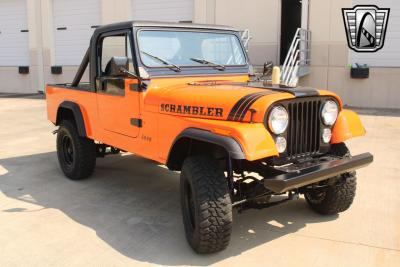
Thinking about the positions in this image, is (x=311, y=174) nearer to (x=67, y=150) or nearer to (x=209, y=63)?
(x=209, y=63)

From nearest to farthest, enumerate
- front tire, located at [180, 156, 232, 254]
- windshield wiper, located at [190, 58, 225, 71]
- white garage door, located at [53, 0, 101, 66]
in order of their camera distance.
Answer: front tire, located at [180, 156, 232, 254], windshield wiper, located at [190, 58, 225, 71], white garage door, located at [53, 0, 101, 66]

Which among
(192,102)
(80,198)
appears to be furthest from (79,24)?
(192,102)

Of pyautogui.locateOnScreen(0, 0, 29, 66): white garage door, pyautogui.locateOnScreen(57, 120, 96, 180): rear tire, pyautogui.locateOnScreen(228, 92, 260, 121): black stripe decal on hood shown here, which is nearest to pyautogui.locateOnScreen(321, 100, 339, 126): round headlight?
pyautogui.locateOnScreen(228, 92, 260, 121): black stripe decal on hood

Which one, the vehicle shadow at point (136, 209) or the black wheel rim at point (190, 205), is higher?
the black wheel rim at point (190, 205)

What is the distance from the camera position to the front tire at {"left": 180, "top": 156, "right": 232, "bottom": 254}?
10.3 feet

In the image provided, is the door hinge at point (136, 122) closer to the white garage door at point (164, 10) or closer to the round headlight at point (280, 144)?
the round headlight at point (280, 144)

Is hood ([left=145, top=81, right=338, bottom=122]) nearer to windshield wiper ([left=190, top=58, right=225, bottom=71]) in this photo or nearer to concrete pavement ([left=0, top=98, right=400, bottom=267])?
windshield wiper ([left=190, top=58, right=225, bottom=71])

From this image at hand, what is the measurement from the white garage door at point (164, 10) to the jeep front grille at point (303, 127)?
A: 10.3 m

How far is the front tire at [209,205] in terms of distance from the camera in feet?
10.3

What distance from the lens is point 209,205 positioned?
313 cm

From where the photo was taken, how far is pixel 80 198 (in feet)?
15.6

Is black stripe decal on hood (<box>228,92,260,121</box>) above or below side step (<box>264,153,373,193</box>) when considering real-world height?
above

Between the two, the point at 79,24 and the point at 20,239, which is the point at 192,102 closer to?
the point at 20,239

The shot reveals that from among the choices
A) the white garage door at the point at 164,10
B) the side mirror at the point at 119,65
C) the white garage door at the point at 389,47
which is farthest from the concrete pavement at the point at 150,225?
the white garage door at the point at 164,10
